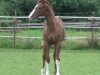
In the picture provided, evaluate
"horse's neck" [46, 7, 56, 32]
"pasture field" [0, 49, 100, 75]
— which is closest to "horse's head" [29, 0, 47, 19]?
"horse's neck" [46, 7, 56, 32]

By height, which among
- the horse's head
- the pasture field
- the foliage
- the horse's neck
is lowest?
the pasture field

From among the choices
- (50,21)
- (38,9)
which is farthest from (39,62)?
(38,9)

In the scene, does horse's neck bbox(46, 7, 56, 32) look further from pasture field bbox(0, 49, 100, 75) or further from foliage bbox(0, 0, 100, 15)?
foliage bbox(0, 0, 100, 15)

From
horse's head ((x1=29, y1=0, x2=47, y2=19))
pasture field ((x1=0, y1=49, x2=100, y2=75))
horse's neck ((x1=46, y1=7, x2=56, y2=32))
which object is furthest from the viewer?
pasture field ((x1=0, y1=49, x2=100, y2=75))

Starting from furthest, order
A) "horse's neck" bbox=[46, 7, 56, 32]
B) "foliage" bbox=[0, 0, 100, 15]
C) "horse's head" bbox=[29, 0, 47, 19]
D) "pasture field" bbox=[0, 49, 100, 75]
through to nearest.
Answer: "foliage" bbox=[0, 0, 100, 15] → "pasture field" bbox=[0, 49, 100, 75] → "horse's neck" bbox=[46, 7, 56, 32] → "horse's head" bbox=[29, 0, 47, 19]

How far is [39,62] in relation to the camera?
14594 mm

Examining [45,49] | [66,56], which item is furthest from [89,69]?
[66,56]

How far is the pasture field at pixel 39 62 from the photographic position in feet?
40.2

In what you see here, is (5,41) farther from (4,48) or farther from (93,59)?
(93,59)

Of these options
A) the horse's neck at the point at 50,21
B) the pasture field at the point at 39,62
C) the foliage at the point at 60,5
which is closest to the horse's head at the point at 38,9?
the horse's neck at the point at 50,21

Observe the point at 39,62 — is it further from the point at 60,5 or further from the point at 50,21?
the point at 60,5

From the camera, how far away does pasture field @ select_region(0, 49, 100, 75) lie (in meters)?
12.2

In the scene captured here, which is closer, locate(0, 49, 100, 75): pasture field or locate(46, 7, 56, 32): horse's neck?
locate(46, 7, 56, 32): horse's neck

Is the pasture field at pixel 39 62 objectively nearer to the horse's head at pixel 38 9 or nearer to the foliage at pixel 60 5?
the horse's head at pixel 38 9
